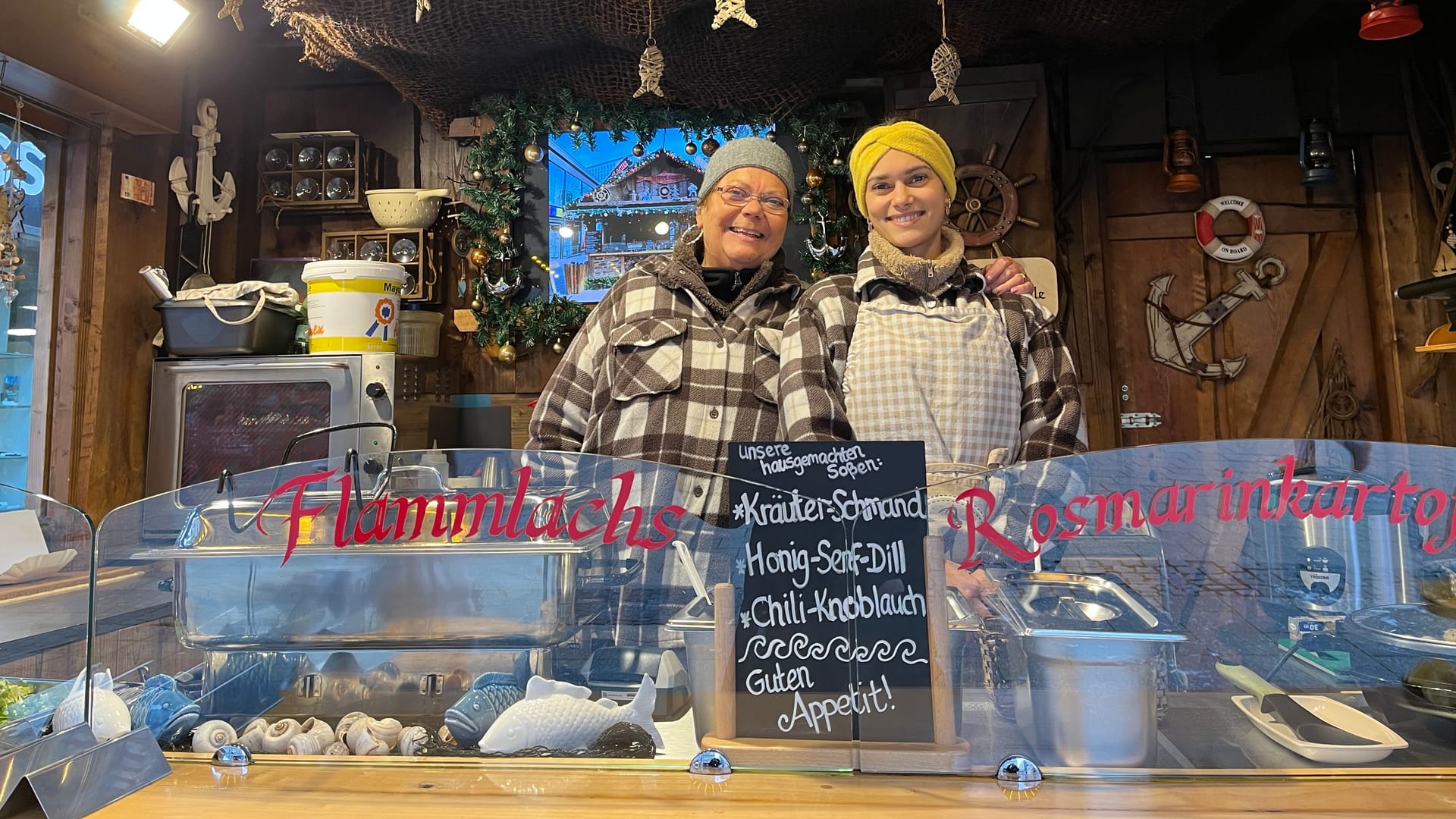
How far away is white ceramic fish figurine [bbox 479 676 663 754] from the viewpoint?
1.02 meters

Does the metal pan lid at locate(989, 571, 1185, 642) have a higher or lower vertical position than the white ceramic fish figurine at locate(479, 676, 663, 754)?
higher

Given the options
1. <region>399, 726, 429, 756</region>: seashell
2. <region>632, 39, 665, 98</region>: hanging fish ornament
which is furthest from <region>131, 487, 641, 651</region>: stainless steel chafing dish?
<region>632, 39, 665, 98</region>: hanging fish ornament

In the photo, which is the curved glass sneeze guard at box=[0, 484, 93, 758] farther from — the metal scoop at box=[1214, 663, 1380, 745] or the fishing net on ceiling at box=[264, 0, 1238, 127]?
the fishing net on ceiling at box=[264, 0, 1238, 127]

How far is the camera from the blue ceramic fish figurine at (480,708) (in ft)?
3.38

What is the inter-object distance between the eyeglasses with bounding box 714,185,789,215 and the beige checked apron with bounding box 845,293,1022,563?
15.3 inches

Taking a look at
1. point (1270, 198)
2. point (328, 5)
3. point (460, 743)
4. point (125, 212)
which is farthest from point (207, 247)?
point (1270, 198)

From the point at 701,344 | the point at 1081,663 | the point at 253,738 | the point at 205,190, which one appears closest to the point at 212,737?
the point at 253,738

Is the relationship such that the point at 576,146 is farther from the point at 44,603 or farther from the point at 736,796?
the point at 736,796

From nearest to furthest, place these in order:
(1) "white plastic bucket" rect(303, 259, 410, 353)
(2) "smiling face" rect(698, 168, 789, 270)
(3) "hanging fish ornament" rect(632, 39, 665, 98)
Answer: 1. (2) "smiling face" rect(698, 168, 789, 270)
2. (3) "hanging fish ornament" rect(632, 39, 665, 98)
3. (1) "white plastic bucket" rect(303, 259, 410, 353)

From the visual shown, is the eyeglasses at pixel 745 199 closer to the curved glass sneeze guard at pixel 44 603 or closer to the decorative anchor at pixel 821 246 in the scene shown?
the curved glass sneeze guard at pixel 44 603

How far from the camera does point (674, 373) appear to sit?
73.3 inches

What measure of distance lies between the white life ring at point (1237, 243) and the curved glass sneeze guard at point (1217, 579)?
132 inches

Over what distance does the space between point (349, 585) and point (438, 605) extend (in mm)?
118

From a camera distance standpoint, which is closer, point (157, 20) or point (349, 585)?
point (349, 585)
